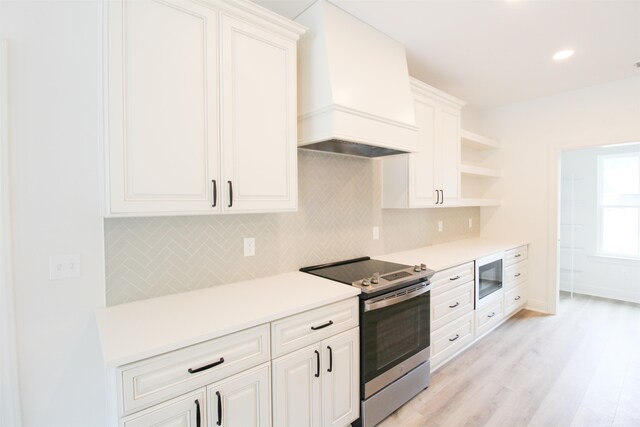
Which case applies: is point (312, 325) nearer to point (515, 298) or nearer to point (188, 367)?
point (188, 367)

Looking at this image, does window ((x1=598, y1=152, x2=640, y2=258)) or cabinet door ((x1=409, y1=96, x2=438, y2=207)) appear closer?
cabinet door ((x1=409, y1=96, x2=438, y2=207))

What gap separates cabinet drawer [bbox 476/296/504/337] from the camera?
3131 millimetres

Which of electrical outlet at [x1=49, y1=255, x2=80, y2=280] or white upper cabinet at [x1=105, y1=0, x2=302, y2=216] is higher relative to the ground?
white upper cabinet at [x1=105, y1=0, x2=302, y2=216]

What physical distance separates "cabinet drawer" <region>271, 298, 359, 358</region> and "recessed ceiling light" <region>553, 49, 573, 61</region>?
2.89m

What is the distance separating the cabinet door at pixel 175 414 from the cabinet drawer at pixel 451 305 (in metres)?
1.87

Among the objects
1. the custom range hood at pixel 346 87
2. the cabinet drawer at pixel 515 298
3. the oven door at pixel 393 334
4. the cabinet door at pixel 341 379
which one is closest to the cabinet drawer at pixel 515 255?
the cabinet drawer at pixel 515 298

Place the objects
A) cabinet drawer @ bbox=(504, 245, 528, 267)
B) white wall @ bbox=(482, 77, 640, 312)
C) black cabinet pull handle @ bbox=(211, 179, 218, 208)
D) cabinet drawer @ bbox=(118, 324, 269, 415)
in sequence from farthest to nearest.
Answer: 1. cabinet drawer @ bbox=(504, 245, 528, 267)
2. white wall @ bbox=(482, 77, 640, 312)
3. black cabinet pull handle @ bbox=(211, 179, 218, 208)
4. cabinet drawer @ bbox=(118, 324, 269, 415)

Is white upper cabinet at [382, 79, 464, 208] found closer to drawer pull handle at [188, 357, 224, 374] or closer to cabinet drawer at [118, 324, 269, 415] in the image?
cabinet drawer at [118, 324, 269, 415]

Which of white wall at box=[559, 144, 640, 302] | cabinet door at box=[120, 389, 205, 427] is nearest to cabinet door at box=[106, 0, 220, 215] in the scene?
cabinet door at box=[120, 389, 205, 427]

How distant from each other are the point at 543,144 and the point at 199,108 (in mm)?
4265

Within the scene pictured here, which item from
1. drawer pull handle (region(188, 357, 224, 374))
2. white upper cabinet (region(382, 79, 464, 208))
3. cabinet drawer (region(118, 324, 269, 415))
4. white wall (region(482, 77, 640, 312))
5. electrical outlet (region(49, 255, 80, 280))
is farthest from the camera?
white wall (region(482, 77, 640, 312))

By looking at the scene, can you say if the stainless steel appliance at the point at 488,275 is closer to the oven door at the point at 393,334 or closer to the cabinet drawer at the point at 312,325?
the oven door at the point at 393,334

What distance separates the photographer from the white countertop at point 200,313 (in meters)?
1.20

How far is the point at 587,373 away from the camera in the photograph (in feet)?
8.52
